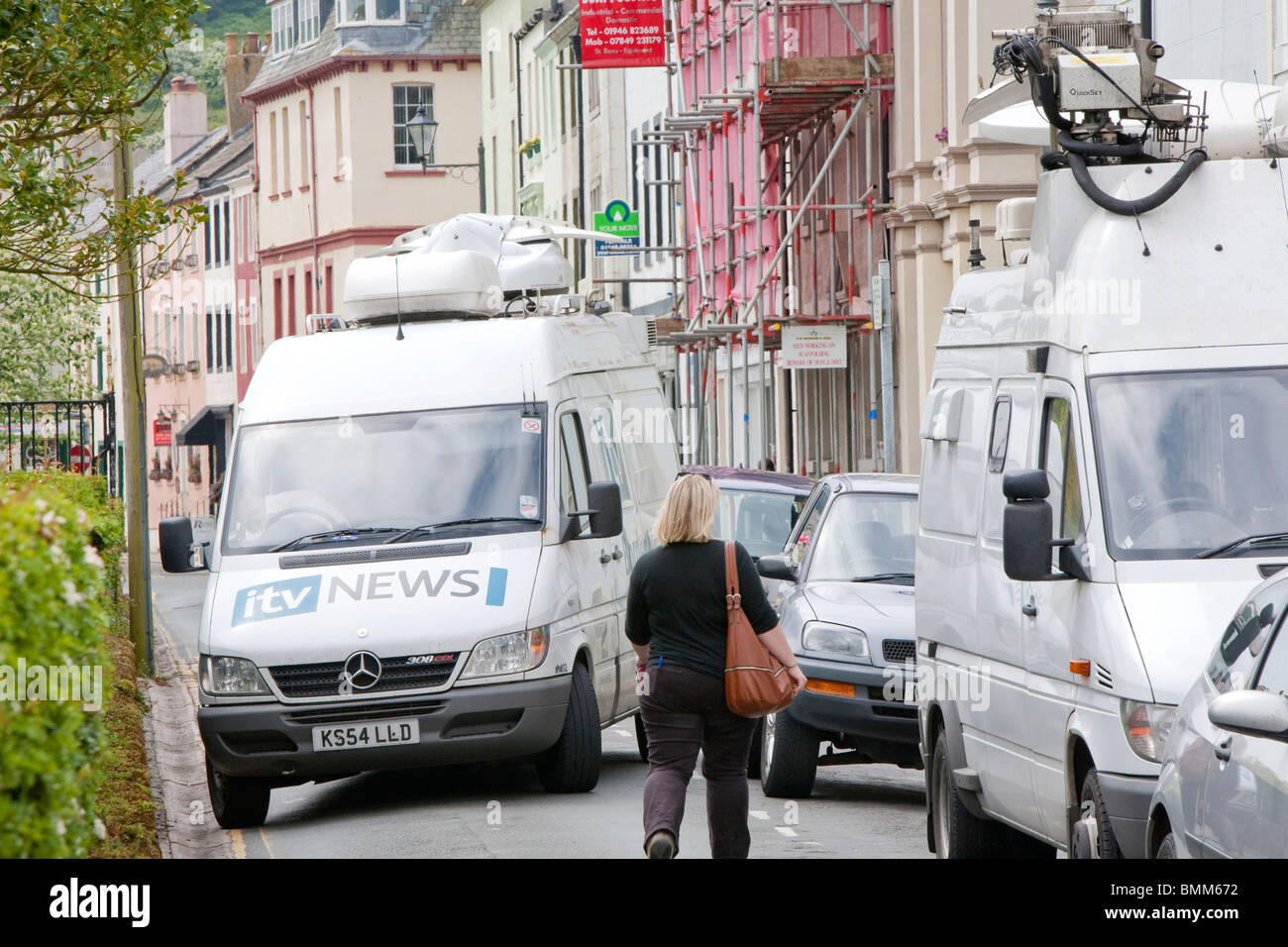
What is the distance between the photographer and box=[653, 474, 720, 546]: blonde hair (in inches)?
370

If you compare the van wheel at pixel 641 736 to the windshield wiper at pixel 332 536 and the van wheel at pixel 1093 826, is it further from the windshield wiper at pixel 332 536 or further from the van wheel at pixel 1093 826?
the van wheel at pixel 1093 826

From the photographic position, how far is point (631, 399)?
16359 millimetres

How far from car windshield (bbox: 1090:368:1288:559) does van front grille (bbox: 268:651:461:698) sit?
4819mm

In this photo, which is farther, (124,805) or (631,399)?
(631,399)

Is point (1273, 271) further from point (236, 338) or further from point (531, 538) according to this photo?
point (236, 338)

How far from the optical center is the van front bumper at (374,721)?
12.6m

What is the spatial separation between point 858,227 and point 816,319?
1.84 m

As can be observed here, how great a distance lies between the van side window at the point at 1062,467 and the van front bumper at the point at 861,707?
3980 millimetres

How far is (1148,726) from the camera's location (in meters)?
8.05

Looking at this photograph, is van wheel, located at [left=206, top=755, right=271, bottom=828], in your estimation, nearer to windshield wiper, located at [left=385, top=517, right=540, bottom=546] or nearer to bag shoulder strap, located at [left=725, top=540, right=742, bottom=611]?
windshield wiper, located at [left=385, top=517, right=540, bottom=546]

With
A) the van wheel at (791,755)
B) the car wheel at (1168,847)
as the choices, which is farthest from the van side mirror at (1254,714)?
the van wheel at (791,755)

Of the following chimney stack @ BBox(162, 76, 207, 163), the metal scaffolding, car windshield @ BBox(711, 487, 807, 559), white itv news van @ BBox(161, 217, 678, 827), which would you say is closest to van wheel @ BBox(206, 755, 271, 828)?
white itv news van @ BBox(161, 217, 678, 827)

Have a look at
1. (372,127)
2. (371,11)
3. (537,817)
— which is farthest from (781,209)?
(371,11)
